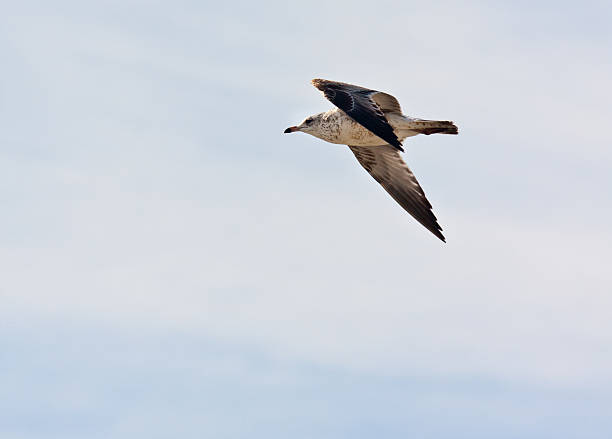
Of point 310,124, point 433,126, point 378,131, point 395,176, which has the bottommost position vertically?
point 378,131

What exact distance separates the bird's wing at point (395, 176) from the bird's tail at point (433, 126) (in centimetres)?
174

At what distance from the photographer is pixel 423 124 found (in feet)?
88.0

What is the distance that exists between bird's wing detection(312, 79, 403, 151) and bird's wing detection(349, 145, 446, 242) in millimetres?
1934

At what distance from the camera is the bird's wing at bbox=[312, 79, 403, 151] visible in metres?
24.9

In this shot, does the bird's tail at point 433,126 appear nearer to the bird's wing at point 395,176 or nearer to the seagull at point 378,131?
the seagull at point 378,131

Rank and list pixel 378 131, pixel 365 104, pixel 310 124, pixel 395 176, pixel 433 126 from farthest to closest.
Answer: pixel 395 176 → pixel 310 124 → pixel 433 126 → pixel 365 104 → pixel 378 131

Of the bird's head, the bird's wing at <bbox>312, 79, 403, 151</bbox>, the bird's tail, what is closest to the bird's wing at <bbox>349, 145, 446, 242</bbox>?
the bird's head

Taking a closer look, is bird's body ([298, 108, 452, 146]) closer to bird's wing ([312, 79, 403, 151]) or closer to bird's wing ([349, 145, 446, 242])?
bird's wing ([312, 79, 403, 151])

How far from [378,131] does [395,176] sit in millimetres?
4197

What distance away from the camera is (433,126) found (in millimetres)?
26906

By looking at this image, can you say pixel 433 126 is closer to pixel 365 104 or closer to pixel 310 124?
pixel 365 104

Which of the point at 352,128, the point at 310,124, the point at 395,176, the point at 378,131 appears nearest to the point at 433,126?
the point at 352,128

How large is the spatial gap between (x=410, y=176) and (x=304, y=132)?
2534 mm

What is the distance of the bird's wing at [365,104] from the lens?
2488cm
